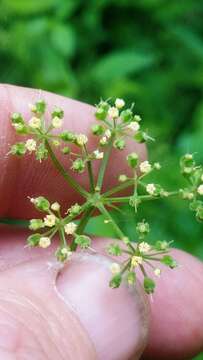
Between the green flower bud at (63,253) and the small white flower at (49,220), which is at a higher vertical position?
the small white flower at (49,220)

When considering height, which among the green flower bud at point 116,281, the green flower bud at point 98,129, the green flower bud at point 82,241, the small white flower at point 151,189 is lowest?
the green flower bud at point 116,281

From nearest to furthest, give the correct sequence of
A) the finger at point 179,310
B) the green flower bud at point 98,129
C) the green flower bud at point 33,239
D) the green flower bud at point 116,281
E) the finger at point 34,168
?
the green flower bud at point 116,281 < the green flower bud at point 33,239 < the green flower bud at point 98,129 < the finger at point 34,168 < the finger at point 179,310

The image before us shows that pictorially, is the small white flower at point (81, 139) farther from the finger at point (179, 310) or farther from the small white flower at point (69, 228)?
the finger at point (179, 310)

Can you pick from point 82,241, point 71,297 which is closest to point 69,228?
point 82,241

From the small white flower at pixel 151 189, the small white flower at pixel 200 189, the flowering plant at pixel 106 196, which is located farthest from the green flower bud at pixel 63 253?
the small white flower at pixel 200 189

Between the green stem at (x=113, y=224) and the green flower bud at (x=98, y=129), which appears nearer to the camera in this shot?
the green stem at (x=113, y=224)

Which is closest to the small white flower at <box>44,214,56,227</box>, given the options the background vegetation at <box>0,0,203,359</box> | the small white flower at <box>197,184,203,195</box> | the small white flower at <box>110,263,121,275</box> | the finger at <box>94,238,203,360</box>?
the small white flower at <box>110,263,121,275</box>

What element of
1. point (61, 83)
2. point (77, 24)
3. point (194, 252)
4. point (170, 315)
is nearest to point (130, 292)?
point (170, 315)
